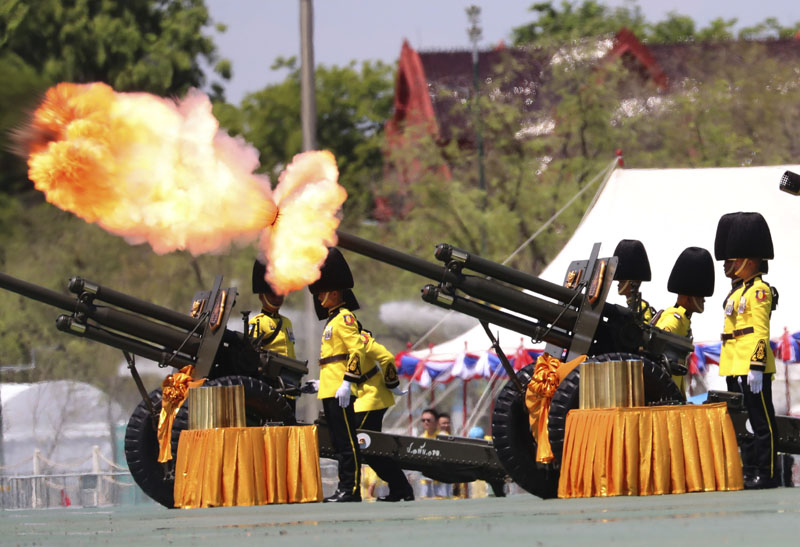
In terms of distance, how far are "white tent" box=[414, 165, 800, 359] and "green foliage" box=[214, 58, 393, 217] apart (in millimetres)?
18706

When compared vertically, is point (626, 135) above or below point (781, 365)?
above

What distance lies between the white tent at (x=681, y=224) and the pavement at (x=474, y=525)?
8.58 m

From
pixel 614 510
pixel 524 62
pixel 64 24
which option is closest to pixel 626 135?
pixel 524 62

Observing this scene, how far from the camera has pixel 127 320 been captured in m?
14.2

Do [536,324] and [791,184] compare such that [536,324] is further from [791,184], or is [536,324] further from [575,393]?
[791,184]

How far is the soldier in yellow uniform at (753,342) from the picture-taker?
11.6 metres

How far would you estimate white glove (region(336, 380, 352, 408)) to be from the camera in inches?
505

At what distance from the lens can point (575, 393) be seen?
1140 cm

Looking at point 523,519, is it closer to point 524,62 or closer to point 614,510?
point 614,510

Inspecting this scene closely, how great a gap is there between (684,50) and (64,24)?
1018 inches

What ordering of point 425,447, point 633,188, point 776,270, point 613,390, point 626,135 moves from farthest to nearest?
point 626,135, point 633,188, point 776,270, point 425,447, point 613,390

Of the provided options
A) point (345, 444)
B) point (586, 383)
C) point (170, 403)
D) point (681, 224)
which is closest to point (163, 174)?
point (170, 403)

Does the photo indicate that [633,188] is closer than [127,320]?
No

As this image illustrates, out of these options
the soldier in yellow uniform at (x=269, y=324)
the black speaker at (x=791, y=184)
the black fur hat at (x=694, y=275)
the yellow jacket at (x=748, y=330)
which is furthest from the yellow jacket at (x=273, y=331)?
the black speaker at (x=791, y=184)
